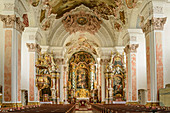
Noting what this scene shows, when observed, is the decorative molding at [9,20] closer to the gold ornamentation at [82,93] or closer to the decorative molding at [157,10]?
the decorative molding at [157,10]

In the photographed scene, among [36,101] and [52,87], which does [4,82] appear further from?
[52,87]

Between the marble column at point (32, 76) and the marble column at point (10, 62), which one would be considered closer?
the marble column at point (10, 62)

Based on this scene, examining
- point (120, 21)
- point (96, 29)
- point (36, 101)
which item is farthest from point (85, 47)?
point (36, 101)

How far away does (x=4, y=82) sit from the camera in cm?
1232

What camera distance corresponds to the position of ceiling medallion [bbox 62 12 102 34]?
2547 cm

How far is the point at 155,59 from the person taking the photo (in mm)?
13352

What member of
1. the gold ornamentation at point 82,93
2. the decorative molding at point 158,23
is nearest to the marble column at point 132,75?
the decorative molding at point 158,23

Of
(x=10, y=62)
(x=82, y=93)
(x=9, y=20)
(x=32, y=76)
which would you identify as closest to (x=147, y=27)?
(x=9, y=20)

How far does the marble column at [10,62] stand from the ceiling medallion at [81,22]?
12.6 meters

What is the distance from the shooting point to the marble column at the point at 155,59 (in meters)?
13.2

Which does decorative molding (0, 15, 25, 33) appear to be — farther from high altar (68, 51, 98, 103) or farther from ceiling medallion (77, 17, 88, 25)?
high altar (68, 51, 98, 103)

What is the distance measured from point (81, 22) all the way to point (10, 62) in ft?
48.2

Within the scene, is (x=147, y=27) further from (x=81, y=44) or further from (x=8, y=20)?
(x=81, y=44)

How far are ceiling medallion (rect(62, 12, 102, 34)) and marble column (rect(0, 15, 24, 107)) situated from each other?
12.6 m
